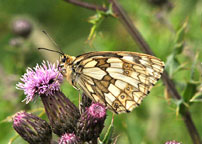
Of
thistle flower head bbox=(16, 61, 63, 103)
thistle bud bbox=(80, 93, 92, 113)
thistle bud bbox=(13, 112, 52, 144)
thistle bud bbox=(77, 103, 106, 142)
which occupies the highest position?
thistle flower head bbox=(16, 61, 63, 103)

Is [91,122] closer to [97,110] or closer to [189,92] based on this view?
[97,110]

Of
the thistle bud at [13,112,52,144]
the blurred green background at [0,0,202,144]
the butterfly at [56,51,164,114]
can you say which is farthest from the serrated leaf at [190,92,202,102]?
the thistle bud at [13,112,52,144]

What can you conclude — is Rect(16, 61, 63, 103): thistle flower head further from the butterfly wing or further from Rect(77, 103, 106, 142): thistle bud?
Rect(77, 103, 106, 142): thistle bud

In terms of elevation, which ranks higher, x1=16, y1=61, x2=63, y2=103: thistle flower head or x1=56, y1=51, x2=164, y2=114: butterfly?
x1=16, y1=61, x2=63, y2=103: thistle flower head

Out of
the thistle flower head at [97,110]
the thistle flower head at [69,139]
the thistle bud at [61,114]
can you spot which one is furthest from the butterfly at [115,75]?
the thistle flower head at [69,139]

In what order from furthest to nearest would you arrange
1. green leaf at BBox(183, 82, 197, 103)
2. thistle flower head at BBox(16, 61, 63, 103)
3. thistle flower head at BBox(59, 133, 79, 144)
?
green leaf at BBox(183, 82, 197, 103)
thistle flower head at BBox(16, 61, 63, 103)
thistle flower head at BBox(59, 133, 79, 144)

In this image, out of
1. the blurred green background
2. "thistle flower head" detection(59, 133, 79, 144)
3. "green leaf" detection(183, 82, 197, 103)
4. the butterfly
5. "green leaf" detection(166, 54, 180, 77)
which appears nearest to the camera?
"thistle flower head" detection(59, 133, 79, 144)

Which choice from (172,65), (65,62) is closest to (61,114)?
(65,62)
